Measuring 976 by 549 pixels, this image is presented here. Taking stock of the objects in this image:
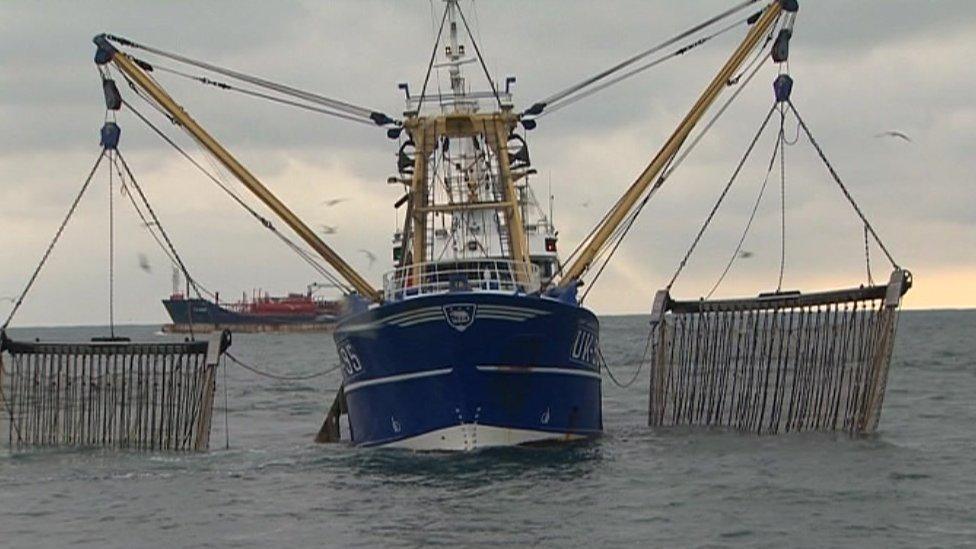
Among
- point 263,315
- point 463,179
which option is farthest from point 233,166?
point 263,315

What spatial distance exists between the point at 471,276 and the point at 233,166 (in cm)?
689

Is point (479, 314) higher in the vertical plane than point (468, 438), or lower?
higher

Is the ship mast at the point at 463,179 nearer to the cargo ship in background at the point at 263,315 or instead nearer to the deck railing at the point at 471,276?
the deck railing at the point at 471,276

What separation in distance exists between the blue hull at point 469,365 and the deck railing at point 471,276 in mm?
2237

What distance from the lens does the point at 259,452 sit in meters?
41.3

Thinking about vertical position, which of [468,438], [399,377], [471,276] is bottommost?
[468,438]

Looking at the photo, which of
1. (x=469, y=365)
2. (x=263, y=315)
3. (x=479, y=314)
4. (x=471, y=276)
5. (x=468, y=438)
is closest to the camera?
(x=479, y=314)

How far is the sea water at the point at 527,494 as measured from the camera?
26.4 metres

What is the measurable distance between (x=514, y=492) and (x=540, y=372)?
550cm

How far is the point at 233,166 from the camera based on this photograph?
133 feet

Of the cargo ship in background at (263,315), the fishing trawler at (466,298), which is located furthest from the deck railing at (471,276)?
the cargo ship in background at (263,315)

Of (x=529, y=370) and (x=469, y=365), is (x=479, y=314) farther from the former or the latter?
(x=529, y=370)

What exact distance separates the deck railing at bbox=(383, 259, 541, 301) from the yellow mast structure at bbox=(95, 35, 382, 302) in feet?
2.81

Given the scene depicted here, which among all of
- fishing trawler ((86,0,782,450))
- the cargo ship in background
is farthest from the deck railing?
the cargo ship in background
